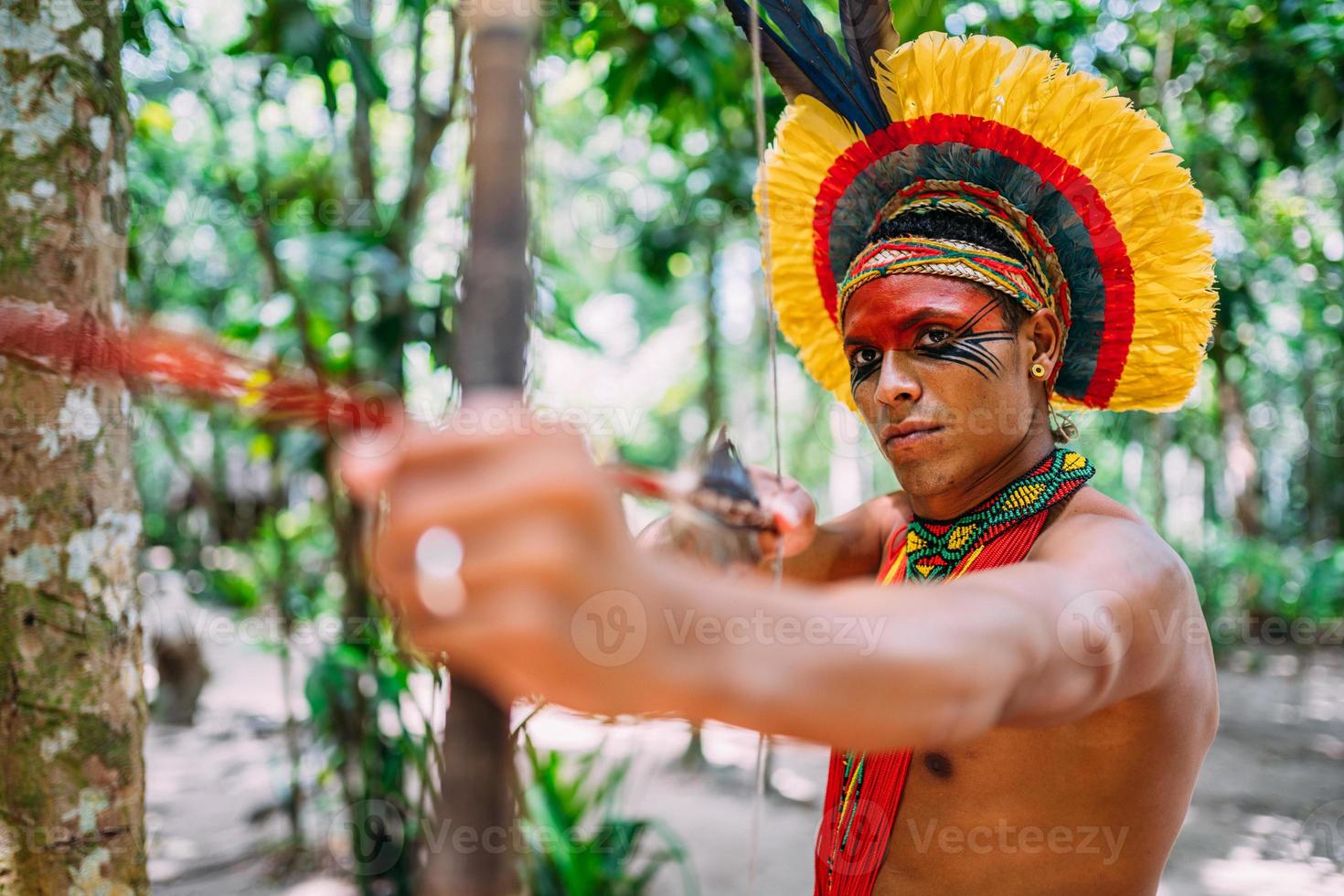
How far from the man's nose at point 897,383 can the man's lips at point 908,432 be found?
1.7 inches

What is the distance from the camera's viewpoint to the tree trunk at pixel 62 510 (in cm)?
150

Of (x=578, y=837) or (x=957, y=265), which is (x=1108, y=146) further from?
(x=578, y=837)

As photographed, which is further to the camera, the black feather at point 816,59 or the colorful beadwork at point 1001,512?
the black feather at point 816,59

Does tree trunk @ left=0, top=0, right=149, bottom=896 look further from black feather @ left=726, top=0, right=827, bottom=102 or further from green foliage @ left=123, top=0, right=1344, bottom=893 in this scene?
black feather @ left=726, top=0, right=827, bottom=102

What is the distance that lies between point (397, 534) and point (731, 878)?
4.56 metres

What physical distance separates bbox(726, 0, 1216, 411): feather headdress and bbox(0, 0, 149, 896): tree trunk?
48.3 inches

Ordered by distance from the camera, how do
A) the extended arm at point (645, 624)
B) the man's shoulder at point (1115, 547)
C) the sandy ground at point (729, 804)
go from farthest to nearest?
the sandy ground at point (729, 804) < the man's shoulder at point (1115, 547) < the extended arm at point (645, 624)

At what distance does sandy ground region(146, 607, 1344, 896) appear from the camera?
453cm

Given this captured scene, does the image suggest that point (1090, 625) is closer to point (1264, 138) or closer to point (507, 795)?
point (507, 795)

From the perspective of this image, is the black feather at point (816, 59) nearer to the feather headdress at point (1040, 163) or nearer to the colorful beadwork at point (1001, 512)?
the feather headdress at point (1040, 163)

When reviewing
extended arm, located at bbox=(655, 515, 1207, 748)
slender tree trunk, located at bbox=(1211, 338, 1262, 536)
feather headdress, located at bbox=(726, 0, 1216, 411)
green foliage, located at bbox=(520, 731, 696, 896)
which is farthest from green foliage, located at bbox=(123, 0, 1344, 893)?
slender tree trunk, located at bbox=(1211, 338, 1262, 536)

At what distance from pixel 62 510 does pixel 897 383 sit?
1509 millimetres

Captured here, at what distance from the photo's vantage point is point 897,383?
1.66 m

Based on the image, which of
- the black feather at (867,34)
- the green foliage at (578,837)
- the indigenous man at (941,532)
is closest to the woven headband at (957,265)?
the indigenous man at (941,532)
